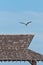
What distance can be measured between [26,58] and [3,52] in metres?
1.86

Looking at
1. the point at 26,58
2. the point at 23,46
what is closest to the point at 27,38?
the point at 23,46

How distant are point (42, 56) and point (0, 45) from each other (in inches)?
125

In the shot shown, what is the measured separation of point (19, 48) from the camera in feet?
80.9

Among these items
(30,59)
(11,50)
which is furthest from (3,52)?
(30,59)

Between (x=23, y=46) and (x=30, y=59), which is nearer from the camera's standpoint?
(x=30, y=59)

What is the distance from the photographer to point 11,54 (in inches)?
942

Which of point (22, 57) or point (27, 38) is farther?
point (27, 38)

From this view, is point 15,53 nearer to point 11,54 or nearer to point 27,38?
point 11,54

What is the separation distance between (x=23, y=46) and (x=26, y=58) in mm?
1629

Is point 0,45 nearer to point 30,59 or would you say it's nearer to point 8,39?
point 8,39

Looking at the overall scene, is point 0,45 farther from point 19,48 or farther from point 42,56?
point 42,56

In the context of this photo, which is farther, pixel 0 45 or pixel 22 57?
pixel 0 45

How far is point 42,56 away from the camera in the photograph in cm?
2416

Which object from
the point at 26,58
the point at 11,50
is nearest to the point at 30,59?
the point at 26,58
